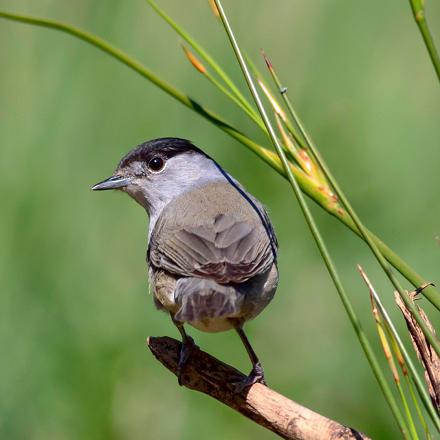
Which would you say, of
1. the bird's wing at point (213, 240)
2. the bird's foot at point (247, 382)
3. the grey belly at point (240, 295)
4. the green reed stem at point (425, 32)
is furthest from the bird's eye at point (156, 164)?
the green reed stem at point (425, 32)

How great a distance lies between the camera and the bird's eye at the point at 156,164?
14.2 ft

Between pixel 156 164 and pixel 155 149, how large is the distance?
0.09 metres

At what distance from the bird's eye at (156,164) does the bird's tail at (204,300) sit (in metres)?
1.20

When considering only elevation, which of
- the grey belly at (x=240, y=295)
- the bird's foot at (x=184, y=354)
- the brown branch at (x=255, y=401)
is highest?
the grey belly at (x=240, y=295)

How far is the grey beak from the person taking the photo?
13.7 feet

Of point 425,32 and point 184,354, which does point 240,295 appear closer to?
point 184,354

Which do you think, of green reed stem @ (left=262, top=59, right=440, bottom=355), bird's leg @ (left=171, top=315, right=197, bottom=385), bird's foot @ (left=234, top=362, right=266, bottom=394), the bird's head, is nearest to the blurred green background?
the bird's head

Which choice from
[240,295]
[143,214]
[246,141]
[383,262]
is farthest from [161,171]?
[383,262]

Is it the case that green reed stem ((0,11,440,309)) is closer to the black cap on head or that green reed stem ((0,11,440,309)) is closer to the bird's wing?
the bird's wing

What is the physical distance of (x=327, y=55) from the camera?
5090mm

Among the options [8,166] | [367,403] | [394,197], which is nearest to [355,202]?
[394,197]

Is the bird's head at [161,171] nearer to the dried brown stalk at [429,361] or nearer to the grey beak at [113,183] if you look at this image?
the grey beak at [113,183]

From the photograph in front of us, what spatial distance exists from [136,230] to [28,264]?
0.63m

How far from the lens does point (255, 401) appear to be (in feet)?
9.15
